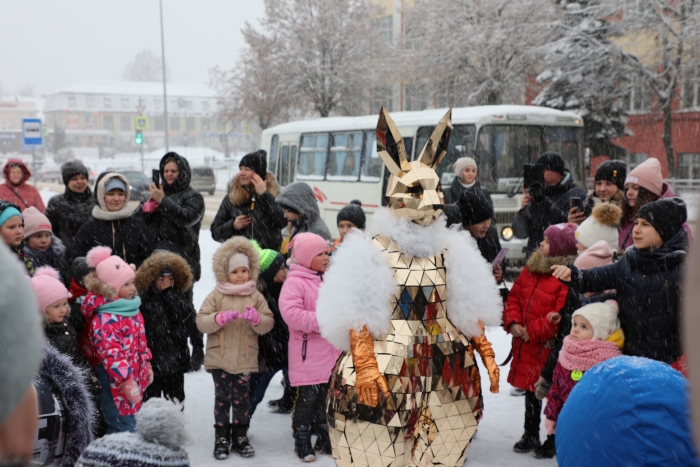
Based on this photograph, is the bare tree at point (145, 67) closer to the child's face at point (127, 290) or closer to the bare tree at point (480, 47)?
the bare tree at point (480, 47)

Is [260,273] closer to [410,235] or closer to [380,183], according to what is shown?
[410,235]

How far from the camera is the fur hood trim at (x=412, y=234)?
345cm

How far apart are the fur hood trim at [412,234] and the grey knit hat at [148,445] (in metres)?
1.60

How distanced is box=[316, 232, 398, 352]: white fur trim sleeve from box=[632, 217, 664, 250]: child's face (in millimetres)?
1457

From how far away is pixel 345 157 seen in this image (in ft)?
51.0

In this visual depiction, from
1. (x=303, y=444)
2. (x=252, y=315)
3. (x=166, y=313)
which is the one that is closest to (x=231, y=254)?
(x=252, y=315)

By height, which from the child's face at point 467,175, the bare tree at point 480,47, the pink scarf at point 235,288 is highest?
the bare tree at point 480,47

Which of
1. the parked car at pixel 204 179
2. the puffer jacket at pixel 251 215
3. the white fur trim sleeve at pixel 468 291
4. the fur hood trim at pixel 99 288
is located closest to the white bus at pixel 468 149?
the puffer jacket at pixel 251 215

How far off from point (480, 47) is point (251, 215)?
23.4 metres

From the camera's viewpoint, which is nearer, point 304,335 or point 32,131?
point 304,335

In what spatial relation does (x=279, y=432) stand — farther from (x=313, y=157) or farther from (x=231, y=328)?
(x=313, y=157)

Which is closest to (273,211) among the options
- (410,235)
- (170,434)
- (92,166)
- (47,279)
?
(47,279)

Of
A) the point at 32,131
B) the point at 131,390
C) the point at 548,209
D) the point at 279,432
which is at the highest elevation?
the point at 32,131

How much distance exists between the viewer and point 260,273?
545 cm
